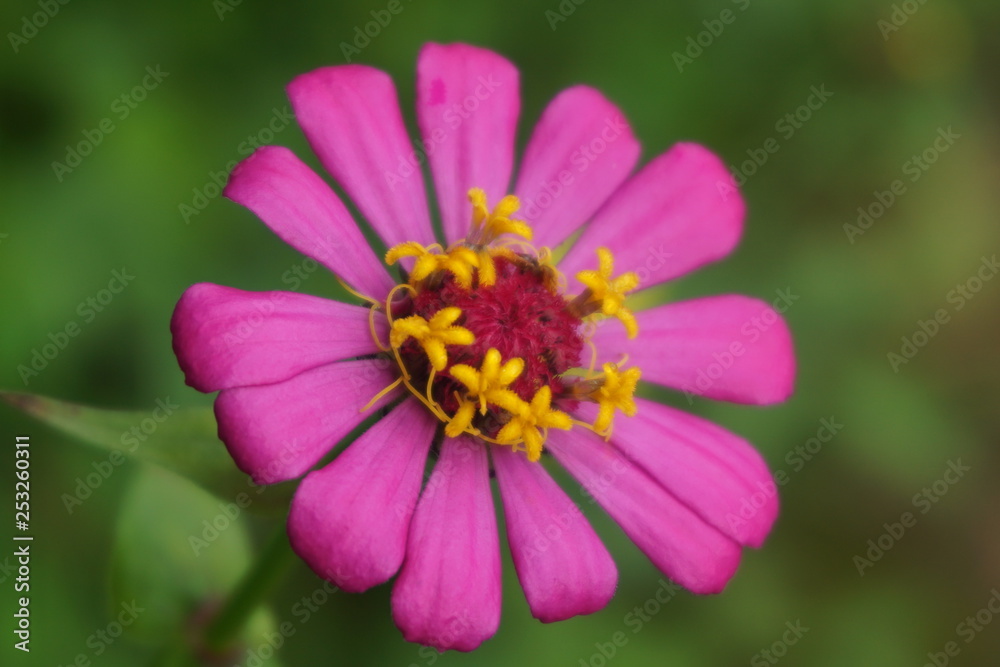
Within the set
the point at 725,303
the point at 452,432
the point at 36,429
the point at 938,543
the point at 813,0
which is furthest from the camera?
the point at 938,543

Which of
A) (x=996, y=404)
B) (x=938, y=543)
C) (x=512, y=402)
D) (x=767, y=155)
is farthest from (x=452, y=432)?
(x=996, y=404)

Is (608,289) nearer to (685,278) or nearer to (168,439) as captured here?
(168,439)

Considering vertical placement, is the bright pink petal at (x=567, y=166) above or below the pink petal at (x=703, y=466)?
above

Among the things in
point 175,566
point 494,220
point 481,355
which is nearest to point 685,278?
point 494,220

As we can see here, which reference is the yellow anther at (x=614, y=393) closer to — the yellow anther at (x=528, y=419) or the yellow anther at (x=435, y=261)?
the yellow anther at (x=528, y=419)

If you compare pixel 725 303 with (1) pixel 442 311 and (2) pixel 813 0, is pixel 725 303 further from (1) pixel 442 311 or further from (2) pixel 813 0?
(2) pixel 813 0

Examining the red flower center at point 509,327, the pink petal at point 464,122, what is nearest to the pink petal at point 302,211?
the red flower center at point 509,327
